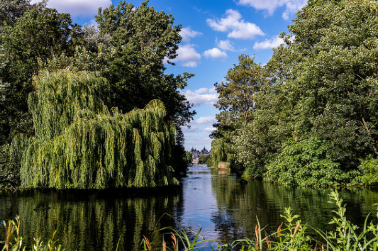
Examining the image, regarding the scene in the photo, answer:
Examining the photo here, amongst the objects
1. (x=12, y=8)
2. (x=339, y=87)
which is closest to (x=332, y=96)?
(x=339, y=87)

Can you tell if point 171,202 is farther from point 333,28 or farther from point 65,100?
point 333,28

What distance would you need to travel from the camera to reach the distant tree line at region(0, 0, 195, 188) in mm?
19734

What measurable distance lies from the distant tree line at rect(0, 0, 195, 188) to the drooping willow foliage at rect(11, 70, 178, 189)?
7cm

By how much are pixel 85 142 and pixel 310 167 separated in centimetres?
1978

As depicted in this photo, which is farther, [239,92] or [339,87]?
[239,92]

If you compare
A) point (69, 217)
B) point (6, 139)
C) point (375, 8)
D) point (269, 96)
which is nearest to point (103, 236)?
point (69, 217)

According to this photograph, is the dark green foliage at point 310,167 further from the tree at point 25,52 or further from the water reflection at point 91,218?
the tree at point 25,52

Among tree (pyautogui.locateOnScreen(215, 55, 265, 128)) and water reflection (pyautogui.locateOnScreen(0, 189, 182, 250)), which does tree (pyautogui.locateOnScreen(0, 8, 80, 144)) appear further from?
tree (pyautogui.locateOnScreen(215, 55, 265, 128))

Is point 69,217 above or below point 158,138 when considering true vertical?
below

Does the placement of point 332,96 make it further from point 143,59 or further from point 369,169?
point 143,59

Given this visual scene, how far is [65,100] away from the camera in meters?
20.0

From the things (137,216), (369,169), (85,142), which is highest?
(85,142)

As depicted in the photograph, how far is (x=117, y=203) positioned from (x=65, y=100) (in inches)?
311

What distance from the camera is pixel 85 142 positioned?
59.7 ft
